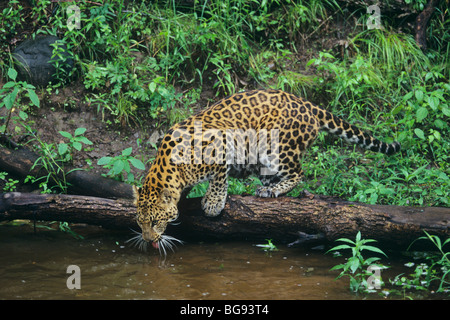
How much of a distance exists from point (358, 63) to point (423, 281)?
14.0ft

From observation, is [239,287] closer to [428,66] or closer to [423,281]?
[423,281]

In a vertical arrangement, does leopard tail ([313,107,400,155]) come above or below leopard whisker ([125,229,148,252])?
above

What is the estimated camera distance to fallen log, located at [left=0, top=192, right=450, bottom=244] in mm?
6086

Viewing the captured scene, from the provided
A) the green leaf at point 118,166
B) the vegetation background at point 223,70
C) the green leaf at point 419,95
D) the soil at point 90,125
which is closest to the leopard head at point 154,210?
the green leaf at point 118,166

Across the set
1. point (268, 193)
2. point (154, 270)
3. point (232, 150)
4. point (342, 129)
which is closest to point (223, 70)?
point (342, 129)

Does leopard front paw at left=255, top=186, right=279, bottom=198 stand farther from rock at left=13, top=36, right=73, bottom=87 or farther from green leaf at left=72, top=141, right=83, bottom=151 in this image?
rock at left=13, top=36, right=73, bottom=87

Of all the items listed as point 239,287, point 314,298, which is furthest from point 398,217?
point 239,287

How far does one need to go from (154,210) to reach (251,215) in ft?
3.76

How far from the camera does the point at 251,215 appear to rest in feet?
21.1

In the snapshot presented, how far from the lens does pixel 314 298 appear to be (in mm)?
5277

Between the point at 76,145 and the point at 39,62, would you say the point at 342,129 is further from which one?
the point at 39,62

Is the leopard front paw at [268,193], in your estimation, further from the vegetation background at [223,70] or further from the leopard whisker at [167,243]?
the vegetation background at [223,70]

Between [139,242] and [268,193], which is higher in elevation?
[268,193]

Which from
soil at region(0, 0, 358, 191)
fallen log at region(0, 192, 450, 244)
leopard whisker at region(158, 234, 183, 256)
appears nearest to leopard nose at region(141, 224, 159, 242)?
leopard whisker at region(158, 234, 183, 256)
